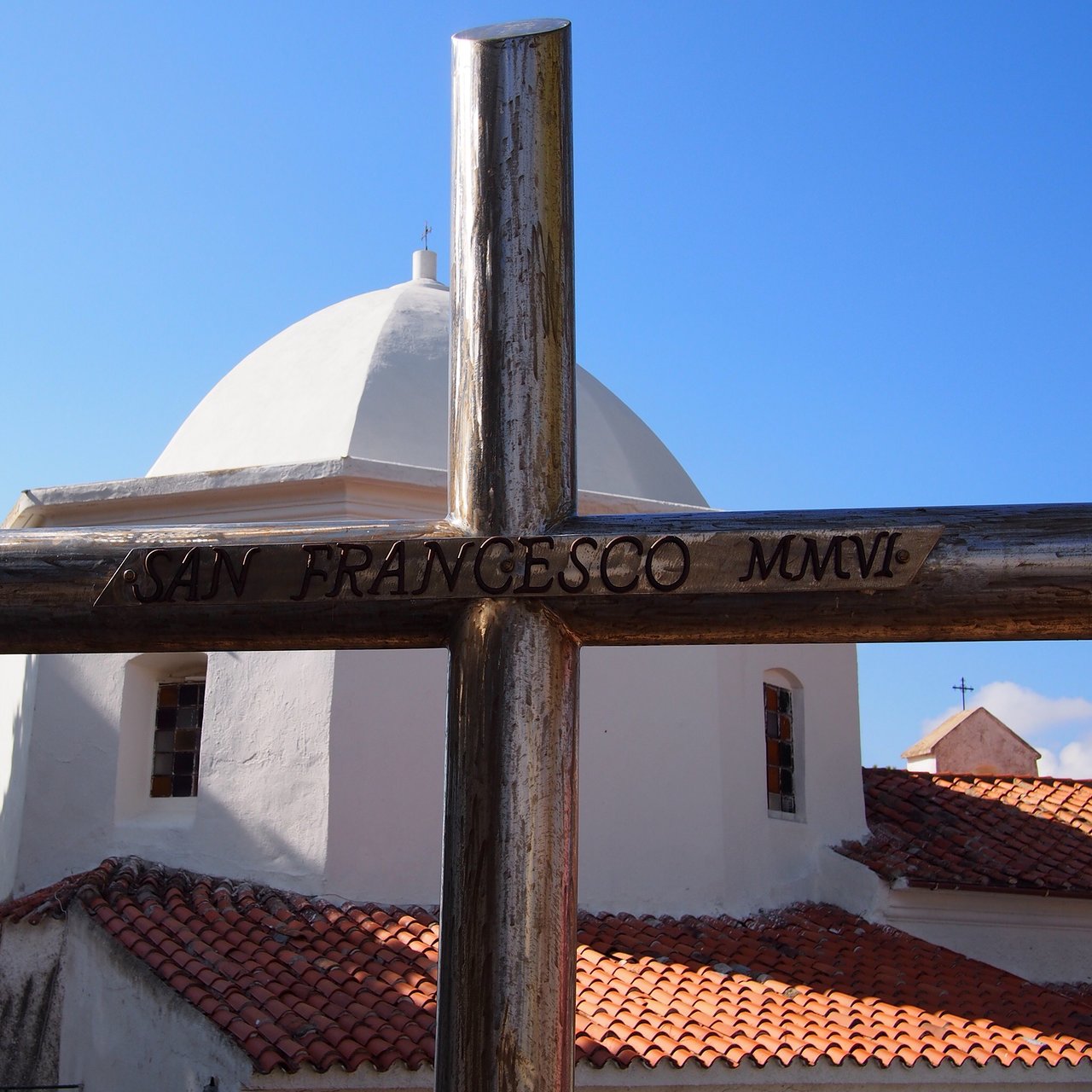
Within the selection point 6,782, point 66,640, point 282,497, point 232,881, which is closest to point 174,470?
point 282,497

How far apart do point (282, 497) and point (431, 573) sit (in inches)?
352

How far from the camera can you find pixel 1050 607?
196 cm

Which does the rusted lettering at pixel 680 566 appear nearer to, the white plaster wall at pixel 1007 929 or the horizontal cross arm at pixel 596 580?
the horizontal cross arm at pixel 596 580

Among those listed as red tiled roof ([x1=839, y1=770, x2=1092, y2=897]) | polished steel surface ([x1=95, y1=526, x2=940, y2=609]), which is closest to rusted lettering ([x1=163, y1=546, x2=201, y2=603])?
polished steel surface ([x1=95, y1=526, x2=940, y2=609])

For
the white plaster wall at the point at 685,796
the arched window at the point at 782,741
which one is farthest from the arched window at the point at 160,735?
the arched window at the point at 782,741

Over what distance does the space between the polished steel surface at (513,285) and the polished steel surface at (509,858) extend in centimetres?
20

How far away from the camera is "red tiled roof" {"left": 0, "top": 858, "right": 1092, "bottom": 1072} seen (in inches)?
326

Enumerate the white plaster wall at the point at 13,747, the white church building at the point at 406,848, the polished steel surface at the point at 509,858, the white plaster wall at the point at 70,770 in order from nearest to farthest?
1. the polished steel surface at the point at 509,858
2. the white church building at the point at 406,848
3. the white plaster wall at the point at 70,770
4. the white plaster wall at the point at 13,747

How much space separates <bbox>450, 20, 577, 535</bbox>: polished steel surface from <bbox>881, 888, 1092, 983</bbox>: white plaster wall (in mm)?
10609

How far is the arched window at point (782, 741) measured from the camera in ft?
40.9

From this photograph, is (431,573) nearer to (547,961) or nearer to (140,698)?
(547,961)

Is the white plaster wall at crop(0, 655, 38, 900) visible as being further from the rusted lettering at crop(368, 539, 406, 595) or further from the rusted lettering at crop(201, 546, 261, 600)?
the rusted lettering at crop(368, 539, 406, 595)

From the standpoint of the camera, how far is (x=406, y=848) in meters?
10.3

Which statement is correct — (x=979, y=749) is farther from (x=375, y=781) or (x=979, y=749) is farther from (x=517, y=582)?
(x=517, y=582)
